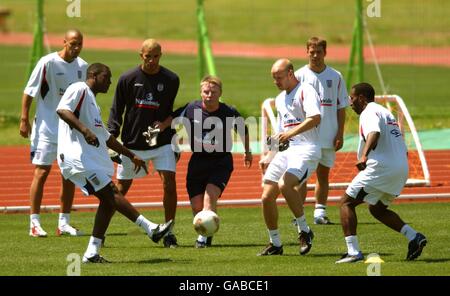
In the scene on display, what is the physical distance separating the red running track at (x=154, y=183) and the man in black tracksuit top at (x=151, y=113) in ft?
12.3

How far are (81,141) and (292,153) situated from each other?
224cm

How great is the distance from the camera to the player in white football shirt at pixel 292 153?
1173 centimetres

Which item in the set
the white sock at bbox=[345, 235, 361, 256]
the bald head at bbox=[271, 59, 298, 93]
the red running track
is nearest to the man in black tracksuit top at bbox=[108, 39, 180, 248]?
the bald head at bbox=[271, 59, 298, 93]

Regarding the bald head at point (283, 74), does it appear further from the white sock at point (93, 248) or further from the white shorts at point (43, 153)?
the white shorts at point (43, 153)

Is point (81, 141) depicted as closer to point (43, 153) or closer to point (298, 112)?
point (298, 112)

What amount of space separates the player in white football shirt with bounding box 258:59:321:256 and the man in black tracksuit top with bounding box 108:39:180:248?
4.56 ft

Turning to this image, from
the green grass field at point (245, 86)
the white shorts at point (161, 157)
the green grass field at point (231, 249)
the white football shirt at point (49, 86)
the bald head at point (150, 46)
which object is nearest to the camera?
the green grass field at point (231, 249)

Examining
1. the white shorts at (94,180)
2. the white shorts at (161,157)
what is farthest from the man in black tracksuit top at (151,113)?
the white shorts at (94,180)

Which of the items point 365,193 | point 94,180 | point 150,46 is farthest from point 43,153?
point 365,193

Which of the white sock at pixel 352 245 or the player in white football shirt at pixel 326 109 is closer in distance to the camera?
the white sock at pixel 352 245

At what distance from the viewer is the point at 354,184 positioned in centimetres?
1129

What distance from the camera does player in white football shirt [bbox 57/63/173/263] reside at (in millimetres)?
11180

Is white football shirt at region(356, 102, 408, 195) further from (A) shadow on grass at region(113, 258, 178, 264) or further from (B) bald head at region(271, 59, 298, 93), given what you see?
(A) shadow on grass at region(113, 258, 178, 264)
